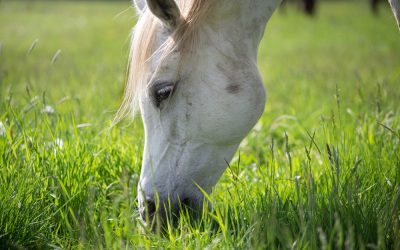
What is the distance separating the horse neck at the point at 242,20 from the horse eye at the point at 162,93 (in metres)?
0.35

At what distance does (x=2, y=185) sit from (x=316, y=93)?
4.31 meters

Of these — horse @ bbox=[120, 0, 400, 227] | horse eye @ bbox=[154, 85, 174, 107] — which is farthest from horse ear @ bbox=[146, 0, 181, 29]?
horse eye @ bbox=[154, 85, 174, 107]

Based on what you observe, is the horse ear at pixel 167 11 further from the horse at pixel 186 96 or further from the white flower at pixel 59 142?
the white flower at pixel 59 142

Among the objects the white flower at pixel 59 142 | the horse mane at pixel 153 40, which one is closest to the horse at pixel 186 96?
the horse mane at pixel 153 40

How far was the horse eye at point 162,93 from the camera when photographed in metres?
2.03

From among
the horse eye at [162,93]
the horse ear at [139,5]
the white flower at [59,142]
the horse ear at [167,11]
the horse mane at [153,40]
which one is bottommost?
the white flower at [59,142]

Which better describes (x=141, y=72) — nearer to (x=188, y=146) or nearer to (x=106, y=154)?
(x=188, y=146)

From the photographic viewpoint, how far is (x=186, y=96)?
6.70 ft

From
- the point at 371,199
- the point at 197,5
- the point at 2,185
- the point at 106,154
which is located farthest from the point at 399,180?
the point at 2,185

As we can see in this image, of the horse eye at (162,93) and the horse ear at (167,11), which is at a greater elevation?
the horse ear at (167,11)

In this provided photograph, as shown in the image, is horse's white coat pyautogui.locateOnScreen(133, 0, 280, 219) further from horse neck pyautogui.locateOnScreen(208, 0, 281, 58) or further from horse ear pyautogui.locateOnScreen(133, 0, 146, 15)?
horse ear pyautogui.locateOnScreen(133, 0, 146, 15)

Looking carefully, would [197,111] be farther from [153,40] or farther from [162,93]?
[153,40]

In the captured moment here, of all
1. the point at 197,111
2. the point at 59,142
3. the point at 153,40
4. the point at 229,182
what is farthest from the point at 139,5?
the point at 229,182

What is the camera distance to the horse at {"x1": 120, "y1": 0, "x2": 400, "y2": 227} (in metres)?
2.03
